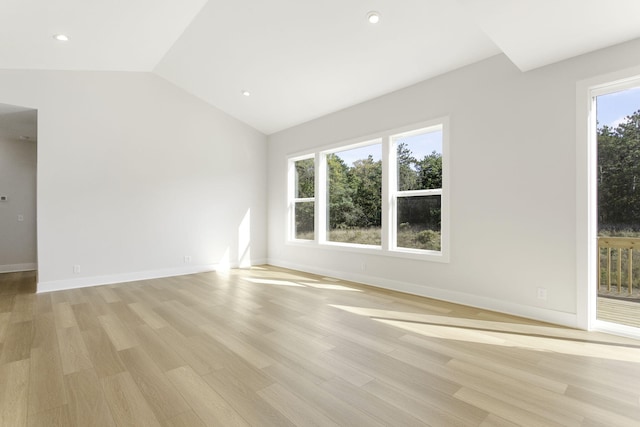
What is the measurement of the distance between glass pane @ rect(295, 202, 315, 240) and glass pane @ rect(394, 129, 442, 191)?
198cm

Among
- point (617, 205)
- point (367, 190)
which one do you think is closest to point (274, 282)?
point (367, 190)

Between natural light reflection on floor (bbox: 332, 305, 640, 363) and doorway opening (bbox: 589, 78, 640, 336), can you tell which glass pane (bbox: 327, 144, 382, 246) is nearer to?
natural light reflection on floor (bbox: 332, 305, 640, 363)

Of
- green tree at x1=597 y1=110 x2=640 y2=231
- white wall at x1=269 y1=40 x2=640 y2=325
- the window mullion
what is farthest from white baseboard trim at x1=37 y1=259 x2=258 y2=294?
green tree at x1=597 y1=110 x2=640 y2=231

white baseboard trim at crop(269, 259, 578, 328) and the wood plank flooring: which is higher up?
the wood plank flooring

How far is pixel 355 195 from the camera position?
516cm

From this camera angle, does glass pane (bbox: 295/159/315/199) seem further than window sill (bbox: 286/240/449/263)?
Yes

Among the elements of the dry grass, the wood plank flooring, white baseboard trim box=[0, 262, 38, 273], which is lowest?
white baseboard trim box=[0, 262, 38, 273]

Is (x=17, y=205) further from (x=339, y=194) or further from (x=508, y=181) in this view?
(x=508, y=181)

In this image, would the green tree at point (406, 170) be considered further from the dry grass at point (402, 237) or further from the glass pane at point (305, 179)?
the glass pane at point (305, 179)

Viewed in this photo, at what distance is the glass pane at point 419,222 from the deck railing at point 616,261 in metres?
1.56

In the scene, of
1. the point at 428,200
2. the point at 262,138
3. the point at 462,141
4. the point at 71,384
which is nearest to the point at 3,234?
the point at 262,138

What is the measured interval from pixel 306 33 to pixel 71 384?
12.6 ft

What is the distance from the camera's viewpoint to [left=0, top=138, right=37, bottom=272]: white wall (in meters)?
5.85

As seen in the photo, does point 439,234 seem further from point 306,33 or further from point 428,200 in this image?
point 306,33
